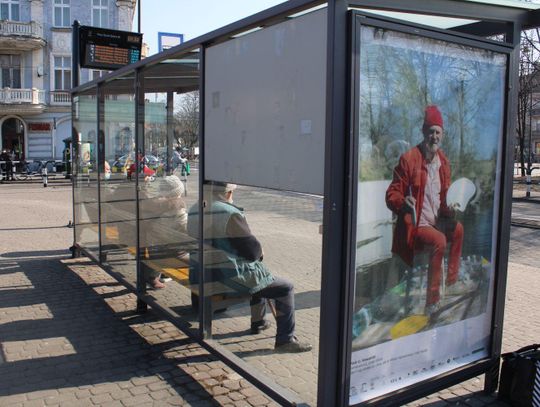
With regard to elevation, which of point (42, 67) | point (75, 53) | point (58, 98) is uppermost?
point (42, 67)

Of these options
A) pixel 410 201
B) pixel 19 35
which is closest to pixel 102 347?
pixel 410 201

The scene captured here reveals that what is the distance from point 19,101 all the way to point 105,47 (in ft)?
97.7

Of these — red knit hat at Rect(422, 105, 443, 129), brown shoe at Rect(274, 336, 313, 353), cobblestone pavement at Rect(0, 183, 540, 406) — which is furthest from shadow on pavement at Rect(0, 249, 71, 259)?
red knit hat at Rect(422, 105, 443, 129)

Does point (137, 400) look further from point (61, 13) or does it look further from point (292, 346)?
point (61, 13)

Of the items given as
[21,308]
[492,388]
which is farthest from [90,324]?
[492,388]

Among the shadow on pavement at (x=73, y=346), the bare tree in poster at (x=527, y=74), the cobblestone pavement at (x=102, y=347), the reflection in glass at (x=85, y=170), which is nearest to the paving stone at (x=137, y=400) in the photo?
the cobblestone pavement at (x=102, y=347)

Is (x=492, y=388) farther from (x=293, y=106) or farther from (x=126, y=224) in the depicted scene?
(x=126, y=224)

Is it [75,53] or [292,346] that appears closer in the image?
[292,346]

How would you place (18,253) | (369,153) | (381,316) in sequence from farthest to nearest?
(18,253) < (381,316) < (369,153)

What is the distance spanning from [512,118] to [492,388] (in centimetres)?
183

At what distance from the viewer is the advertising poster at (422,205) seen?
2.92m

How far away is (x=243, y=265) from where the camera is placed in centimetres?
418

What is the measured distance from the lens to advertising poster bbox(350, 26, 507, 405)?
9.57 feet

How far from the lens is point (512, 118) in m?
3.64
